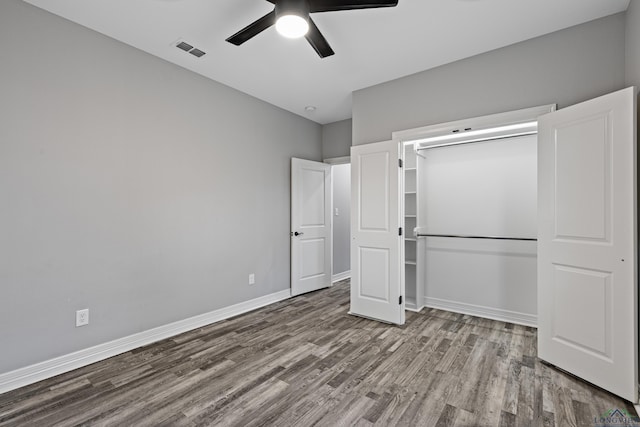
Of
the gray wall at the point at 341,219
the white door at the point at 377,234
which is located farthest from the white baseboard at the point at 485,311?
the gray wall at the point at 341,219

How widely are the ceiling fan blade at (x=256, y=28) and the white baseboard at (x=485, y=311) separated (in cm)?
366

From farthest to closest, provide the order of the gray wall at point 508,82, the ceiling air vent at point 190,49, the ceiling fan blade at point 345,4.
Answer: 1. the ceiling air vent at point 190,49
2. the gray wall at point 508,82
3. the ceiling fan blade at point 345,4

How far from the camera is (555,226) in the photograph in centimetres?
246

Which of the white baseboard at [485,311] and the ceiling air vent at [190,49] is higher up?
the ceiling air vent at [190,49]

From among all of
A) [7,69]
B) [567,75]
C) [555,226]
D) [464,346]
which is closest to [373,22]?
[567,75]

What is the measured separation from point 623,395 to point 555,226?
1.18 m

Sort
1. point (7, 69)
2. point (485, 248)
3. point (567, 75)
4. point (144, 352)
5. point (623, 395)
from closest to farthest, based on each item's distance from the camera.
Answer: point (623, 395) < point (7, 69) < point (567, 75) < point (144, 352) < point (485, 248)

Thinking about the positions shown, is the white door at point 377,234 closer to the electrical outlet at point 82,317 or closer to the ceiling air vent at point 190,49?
the ceiling air vent at point 190,49

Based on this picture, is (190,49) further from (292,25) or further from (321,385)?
(321,385)

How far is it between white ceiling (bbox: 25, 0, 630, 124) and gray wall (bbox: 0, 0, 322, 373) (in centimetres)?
27

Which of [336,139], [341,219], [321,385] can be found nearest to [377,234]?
[321,385]

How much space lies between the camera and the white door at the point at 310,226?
4641 mm

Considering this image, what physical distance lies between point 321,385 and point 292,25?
98.6 inches

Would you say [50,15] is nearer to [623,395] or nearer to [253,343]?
[253,343]
